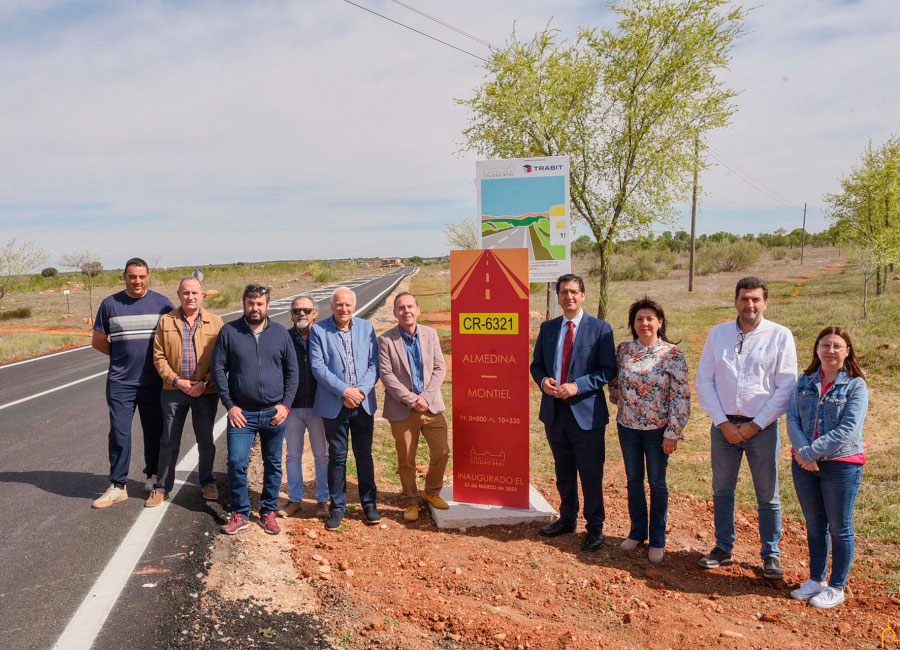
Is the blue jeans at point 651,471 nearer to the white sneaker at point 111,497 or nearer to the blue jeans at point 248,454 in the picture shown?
the blue jeans at point 248,454

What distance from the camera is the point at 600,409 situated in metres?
4.68

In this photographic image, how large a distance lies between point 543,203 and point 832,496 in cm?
364

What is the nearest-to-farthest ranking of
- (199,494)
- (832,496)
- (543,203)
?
1. (832,496)
2. (199,494)
3. (543,203)

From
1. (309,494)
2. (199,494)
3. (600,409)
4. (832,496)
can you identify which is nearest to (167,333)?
(199,494)

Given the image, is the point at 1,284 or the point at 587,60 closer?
the point at 587,60

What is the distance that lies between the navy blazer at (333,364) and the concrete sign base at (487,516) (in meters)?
1.16

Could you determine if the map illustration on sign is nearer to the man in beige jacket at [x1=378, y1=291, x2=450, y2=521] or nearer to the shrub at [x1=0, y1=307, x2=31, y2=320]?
the man in beige jacket at [x1=378, y1=291, x2=450, y2=521]

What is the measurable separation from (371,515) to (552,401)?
1.82 meters

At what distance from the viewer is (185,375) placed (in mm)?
4949

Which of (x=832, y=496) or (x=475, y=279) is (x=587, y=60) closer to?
(x=475, y=279)

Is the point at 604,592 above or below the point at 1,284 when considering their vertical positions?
below

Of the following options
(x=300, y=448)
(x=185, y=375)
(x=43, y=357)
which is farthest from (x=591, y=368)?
(x=43, y=357)

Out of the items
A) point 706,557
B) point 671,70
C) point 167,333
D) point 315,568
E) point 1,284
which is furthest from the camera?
point 1,284

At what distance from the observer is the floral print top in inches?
170
